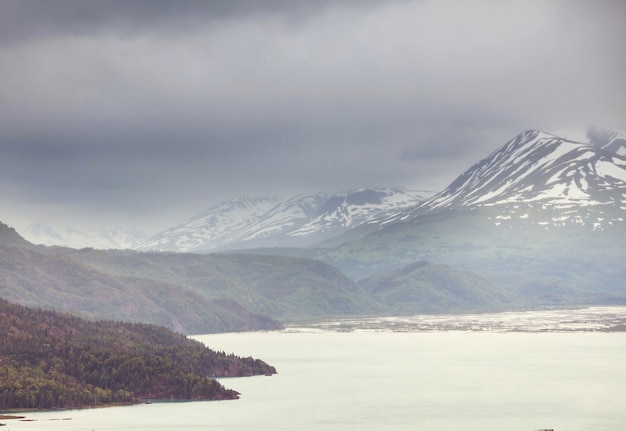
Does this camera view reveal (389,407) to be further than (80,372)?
No

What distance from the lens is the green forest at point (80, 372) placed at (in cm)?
14375

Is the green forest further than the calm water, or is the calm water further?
the green forest

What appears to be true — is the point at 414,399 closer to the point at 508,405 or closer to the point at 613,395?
the point at 508,405

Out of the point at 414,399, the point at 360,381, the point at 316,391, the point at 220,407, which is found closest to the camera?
the point at 220,407

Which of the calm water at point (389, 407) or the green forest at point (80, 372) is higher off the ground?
the green forest at point (80, 372)

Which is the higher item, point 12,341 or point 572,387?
point 12,341

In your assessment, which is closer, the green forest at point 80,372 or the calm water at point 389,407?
the calm water at point 389,407

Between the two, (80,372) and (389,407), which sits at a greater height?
(80,372)

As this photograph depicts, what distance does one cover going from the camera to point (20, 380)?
14525 cm

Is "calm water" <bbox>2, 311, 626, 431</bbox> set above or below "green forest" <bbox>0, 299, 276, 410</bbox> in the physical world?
below

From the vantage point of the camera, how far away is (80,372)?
15750cm

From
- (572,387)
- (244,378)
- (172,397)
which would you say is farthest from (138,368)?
(572,387)

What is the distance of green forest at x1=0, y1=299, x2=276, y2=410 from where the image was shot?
472 feet

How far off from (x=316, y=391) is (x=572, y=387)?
44.0 meters
